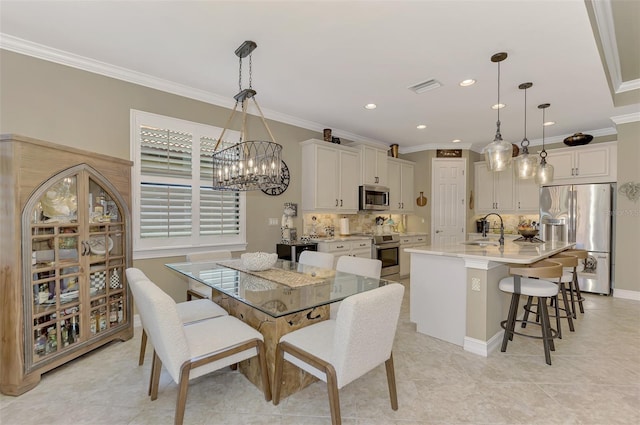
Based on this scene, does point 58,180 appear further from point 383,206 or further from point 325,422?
point 383,206

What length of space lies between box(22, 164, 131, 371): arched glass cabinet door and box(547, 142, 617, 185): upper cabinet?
6670mm

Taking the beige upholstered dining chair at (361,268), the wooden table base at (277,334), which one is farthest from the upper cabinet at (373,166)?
the wooden table base at (277,334)

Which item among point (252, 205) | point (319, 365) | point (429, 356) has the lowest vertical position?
point (429, 356)

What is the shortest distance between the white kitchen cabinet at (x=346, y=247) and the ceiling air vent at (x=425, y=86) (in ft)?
7.69

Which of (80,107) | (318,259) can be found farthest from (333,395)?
(80,107)

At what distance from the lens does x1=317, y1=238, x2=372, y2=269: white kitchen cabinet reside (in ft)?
14.6

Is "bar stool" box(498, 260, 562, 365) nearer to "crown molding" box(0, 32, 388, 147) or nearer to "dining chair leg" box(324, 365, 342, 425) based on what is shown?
"dining chair leg" box(324, 365, 342, 425)

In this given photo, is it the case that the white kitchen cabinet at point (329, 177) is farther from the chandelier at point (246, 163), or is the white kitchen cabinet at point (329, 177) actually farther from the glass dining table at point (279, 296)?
the glass dining table at point (279, 296)

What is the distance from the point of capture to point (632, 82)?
3617 mm

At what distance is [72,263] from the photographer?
2475mm

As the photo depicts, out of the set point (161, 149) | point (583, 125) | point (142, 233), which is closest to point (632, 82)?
point (583, 125)

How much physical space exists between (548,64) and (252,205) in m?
3.64

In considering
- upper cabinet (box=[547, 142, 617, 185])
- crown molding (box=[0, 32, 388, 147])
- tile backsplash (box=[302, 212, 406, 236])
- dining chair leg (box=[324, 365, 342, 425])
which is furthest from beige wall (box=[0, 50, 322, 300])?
upper cabinet (box=[547, 142, 617, 185])

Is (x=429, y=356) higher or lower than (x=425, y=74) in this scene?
lower
